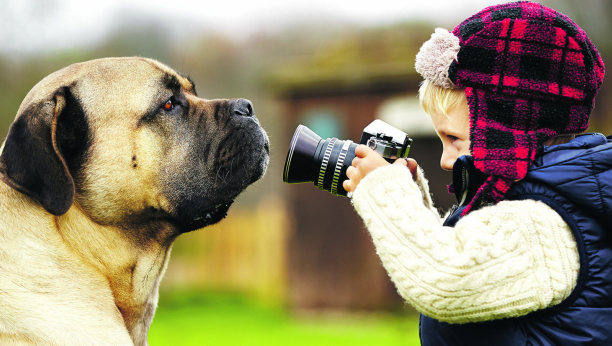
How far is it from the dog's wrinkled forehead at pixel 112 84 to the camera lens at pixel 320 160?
0.73 m

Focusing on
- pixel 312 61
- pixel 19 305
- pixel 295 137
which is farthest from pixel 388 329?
pixel 19 305

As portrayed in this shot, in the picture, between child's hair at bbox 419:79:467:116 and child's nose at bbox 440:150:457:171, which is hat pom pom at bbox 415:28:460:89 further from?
child's nose at bbox 440:150:457:171

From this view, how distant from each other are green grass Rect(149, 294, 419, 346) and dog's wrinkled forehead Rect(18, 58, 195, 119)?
5.12 m

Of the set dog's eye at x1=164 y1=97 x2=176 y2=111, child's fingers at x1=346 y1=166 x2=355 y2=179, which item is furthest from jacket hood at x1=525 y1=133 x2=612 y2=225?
dog's eye at x1=164 y1=97 x2=176 y2=111

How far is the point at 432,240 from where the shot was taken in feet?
6.21

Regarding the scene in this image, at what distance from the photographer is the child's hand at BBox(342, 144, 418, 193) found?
217 centimetres

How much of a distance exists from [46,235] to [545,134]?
2043 mm

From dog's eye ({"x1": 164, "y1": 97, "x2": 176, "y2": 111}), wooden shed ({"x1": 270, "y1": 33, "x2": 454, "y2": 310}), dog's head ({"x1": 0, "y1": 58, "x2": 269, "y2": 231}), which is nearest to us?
dog's head ({"x1": 0, "y1": 58, "x2": 269, "y2": 231})

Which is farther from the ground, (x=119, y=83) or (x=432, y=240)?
(x=119, y=83)

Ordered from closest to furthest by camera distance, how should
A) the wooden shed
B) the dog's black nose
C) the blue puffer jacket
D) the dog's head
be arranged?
the blue puffer jacket → the dog's head → the dog's black nose → the wooden shed

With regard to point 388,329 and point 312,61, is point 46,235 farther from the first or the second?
point 312,61

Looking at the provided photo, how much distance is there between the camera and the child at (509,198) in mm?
1835

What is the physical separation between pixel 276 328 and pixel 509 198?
6942 mm

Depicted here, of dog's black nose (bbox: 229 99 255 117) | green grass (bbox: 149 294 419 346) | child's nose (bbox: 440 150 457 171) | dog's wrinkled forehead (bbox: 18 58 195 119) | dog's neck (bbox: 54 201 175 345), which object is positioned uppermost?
dog's wrinkled forehead (bbox: 18 58 195 119)
